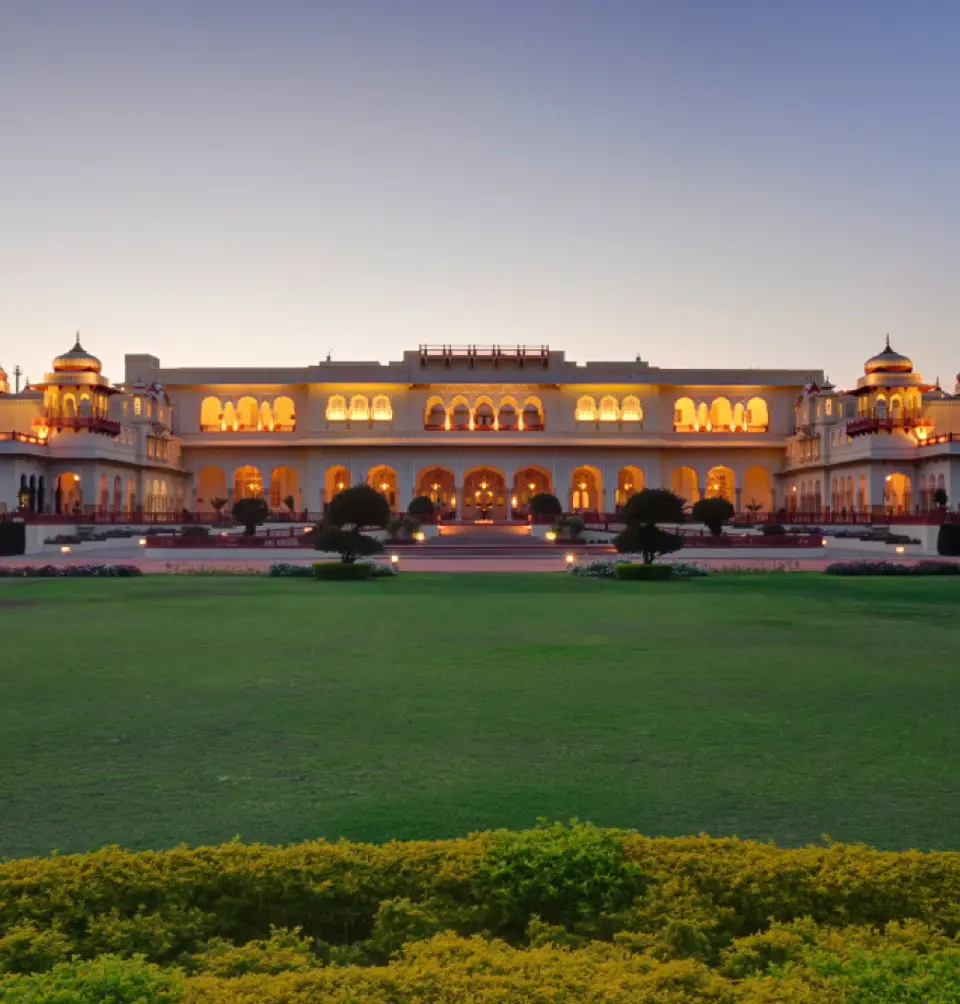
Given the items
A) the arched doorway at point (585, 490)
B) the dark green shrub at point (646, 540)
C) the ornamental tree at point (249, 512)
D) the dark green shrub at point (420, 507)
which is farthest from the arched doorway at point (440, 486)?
the dark green shrub at point (646, 540)

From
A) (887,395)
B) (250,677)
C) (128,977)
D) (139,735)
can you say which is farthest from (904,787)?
(887,395)

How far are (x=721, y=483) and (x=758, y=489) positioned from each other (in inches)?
94.0

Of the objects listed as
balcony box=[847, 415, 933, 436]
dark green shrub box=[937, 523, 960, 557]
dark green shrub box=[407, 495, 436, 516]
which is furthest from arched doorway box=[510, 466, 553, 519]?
dark green shrub box=[937, 523, 960, 557]

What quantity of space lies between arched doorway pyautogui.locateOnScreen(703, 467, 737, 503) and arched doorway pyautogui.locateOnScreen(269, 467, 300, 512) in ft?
79.0

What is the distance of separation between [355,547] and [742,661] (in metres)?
14.9

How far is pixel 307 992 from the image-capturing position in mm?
2750

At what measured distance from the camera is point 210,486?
59719mm


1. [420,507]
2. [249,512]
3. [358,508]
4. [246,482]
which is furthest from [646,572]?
[246,482]

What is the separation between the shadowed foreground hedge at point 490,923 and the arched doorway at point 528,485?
5493 centimetres

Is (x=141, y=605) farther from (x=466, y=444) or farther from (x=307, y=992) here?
(x=466, y=444)

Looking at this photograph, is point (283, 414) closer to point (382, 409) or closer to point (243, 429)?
point (243, 429)

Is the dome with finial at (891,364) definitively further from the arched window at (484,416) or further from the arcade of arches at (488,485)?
the arched window at (484,416)

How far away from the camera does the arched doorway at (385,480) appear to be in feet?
185

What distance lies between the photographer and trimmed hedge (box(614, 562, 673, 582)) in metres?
23.3
